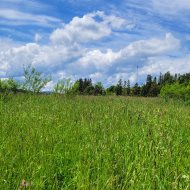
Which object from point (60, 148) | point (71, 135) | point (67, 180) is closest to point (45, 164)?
point (67, 180)

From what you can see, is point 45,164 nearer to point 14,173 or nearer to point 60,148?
point 14,173

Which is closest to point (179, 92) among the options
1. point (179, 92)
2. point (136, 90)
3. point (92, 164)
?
point (179, 92)

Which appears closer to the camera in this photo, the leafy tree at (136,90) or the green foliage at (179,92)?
the green foliage at (179,92)

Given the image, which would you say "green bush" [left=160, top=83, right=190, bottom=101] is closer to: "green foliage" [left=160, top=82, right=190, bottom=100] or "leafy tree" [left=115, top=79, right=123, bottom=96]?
"green foliage" [left=160, top=82, right=190, bottom=100]

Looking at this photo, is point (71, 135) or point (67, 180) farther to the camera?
point (71, 135)

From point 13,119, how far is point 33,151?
9.93ft

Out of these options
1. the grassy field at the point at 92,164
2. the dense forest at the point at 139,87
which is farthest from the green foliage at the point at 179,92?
the grassy field at the point at 92,164

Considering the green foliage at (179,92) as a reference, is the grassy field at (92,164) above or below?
below

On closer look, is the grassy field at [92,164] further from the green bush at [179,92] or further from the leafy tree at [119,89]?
the leafy tree at [119,89]

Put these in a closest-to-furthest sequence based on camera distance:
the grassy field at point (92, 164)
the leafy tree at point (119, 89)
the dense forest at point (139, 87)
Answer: the grassy field at point (92, 164), the dense forest at point (139, 87), the leafy tree at point (119, 89)

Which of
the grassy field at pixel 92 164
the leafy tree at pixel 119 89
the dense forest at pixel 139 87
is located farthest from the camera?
the leafy tree at pixel 119 89

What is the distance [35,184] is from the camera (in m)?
3.38

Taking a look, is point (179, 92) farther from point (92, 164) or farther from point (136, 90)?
point (92, 164)

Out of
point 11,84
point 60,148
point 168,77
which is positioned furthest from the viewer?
point 168,77
